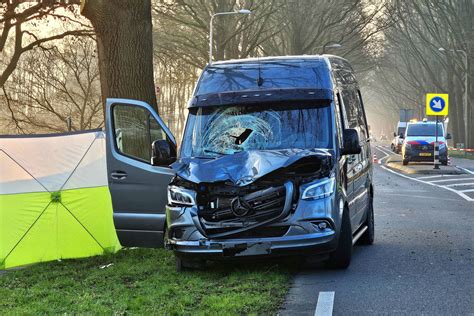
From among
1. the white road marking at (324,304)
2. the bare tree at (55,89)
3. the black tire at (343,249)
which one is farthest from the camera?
the bare tree at (55,89)

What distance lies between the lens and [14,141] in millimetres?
9711

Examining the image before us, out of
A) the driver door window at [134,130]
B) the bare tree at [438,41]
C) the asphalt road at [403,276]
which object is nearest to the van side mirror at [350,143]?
the asphalt road at [403,276]

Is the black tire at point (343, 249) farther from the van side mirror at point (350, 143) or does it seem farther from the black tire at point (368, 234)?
the black tire at point (368, 234)

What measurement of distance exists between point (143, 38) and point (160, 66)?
Answer: 98.8 ft

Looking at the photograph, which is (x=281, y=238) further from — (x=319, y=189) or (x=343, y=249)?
(x=343, y=249)

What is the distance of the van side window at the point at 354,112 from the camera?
10.2 meters

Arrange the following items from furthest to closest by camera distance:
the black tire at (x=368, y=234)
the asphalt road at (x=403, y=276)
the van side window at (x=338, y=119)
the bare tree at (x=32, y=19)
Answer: the bare tree at (x=32, y=19) → the black tire at (x=368, y=234) → the van side window at (x=338, y=119) → the asphalt road at (x=403, y=276)

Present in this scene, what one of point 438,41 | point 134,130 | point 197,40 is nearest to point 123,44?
point 134,130

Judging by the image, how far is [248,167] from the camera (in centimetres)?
819

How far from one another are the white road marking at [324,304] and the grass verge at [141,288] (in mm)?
327

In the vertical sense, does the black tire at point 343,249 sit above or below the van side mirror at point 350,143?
below

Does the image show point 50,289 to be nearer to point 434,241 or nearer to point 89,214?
point 89,214

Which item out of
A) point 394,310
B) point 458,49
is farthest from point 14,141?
point 458,49

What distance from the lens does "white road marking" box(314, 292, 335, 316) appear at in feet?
21.7
